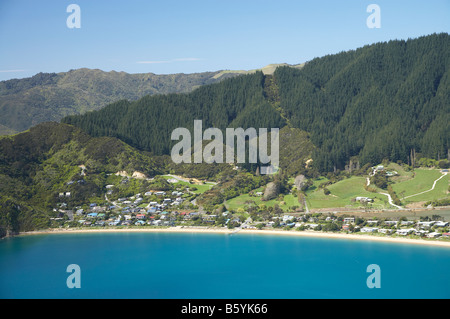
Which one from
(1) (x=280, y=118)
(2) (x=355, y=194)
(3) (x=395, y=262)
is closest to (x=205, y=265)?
(3) (x=395, y=262)

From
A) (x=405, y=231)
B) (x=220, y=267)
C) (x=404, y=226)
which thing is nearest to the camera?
(x=220, y=267)

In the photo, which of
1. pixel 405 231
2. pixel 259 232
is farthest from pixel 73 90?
pixel 405 231

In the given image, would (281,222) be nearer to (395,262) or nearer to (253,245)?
(253,245)

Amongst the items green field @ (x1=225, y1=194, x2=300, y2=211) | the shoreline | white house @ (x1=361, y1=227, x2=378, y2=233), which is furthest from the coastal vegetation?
white house @ (x1=361, y1=227, x2=378, y2=233)

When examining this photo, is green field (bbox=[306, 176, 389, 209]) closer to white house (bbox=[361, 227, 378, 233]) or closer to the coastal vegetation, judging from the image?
the coastal vegetation

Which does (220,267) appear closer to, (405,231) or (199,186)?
(405,231)

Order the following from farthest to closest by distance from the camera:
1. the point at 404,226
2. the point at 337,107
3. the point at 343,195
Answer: the point at 337,107
the point at 343,195
the point at 404,226

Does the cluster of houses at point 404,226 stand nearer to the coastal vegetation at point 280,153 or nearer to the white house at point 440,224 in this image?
the white house at point 440,224
